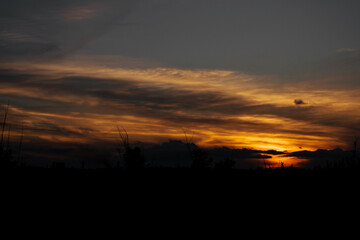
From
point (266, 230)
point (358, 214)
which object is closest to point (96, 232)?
point (266, 230)

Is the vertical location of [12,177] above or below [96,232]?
above

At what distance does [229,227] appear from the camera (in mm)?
9875

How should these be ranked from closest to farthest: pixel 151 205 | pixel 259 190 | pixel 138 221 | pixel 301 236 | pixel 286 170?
pixel 301 236 < pixel 138 221 < pixel 151 205 < pixel 259 190 < pixel 286 170

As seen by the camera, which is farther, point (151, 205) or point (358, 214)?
point (151, 205)

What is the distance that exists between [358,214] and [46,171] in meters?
9.76

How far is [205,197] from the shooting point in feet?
37.8

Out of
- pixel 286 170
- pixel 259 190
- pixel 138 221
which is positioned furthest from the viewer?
pixel 286 170

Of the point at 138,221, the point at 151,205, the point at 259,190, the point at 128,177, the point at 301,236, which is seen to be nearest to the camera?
the point at 301,236

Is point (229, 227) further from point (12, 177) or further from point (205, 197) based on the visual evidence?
point (12, 177)

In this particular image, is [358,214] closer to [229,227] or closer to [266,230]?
[266,230]

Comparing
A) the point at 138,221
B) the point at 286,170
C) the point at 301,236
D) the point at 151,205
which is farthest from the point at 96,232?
the point at 286,170

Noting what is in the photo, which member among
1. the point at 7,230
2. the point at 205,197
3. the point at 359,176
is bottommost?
the point at 7,230

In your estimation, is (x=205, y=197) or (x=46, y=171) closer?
(x=205, y=197)

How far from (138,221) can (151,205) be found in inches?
37.2
